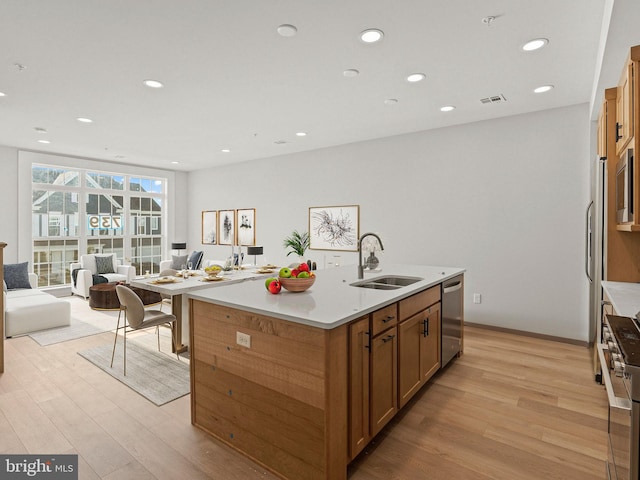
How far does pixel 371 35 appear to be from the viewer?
2.63 meters

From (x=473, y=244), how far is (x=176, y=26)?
163 inches

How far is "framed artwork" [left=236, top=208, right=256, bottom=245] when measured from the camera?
24.5ft

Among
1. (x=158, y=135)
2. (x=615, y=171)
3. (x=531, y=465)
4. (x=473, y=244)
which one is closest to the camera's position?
(x=531, y=465)

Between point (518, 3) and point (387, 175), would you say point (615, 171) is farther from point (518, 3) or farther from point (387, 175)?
point (387, 175)

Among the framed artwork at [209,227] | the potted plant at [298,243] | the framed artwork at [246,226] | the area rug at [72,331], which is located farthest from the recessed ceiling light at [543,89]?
the framed artwork at [209,227]

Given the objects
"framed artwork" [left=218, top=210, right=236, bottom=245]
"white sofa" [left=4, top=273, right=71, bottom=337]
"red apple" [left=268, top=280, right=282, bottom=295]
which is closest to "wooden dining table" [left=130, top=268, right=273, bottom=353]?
"red apple" [left=268, top=280, right=282, bottom=295]

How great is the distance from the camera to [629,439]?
3.95 feet

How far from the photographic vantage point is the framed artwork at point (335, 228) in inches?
234

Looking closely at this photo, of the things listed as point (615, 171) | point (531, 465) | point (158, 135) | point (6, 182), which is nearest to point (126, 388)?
point (531, 465)

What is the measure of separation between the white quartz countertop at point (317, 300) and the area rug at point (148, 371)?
3.68ft

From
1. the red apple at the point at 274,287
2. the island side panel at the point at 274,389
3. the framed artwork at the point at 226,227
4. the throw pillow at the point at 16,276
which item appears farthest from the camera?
the framed artwork at the point at 226,227

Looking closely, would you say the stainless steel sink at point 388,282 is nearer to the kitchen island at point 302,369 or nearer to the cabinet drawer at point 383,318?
the kitchen island at point 302,369

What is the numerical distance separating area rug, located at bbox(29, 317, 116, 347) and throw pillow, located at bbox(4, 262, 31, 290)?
1.25 m

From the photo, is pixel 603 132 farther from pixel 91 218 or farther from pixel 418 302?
pixel 91 218
